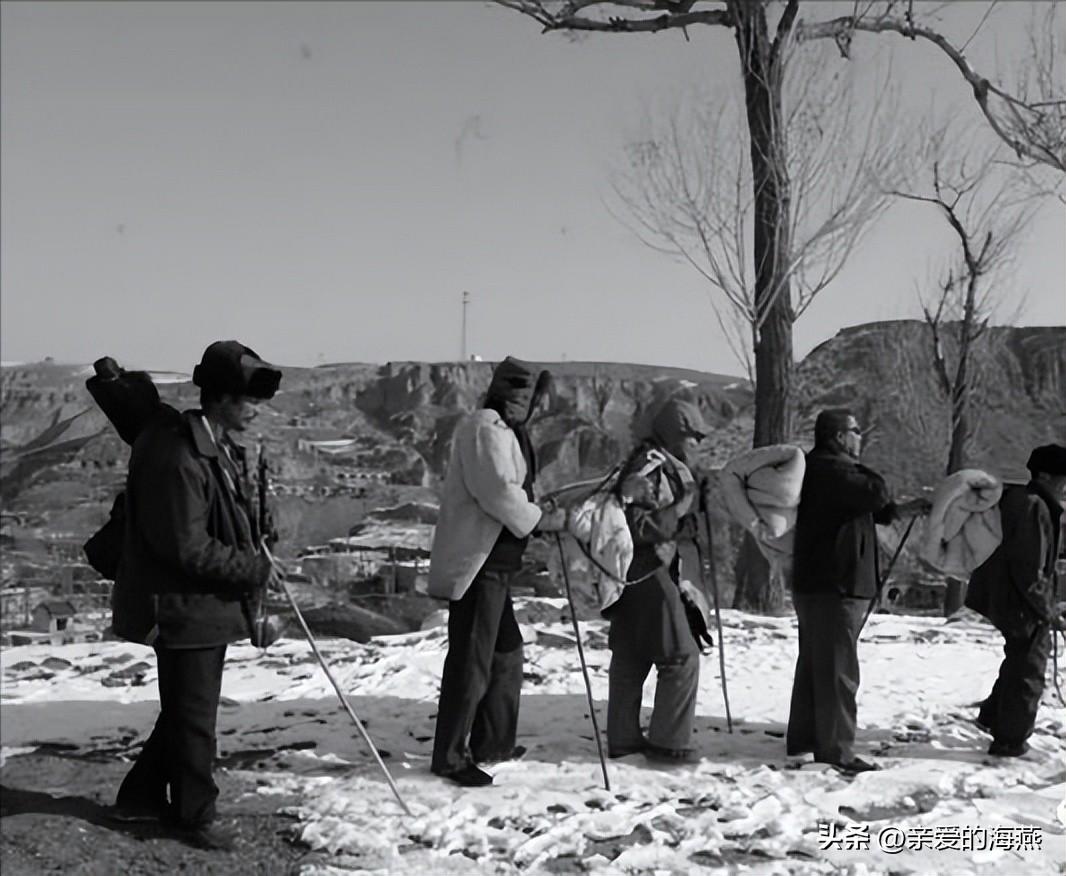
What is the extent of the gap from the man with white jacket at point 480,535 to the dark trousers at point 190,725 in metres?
1.12

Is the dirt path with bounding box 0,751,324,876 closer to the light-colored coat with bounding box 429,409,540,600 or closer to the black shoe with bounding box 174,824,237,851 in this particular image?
the black shoe with bounding box 174,824,237,851

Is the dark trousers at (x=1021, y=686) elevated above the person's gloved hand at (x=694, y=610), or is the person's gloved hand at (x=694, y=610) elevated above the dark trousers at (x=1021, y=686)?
the person's gloved hand at (x=694, y=610)

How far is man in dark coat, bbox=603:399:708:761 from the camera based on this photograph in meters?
4.73

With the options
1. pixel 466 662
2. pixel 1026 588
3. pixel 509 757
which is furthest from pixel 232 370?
pixel 1026 588

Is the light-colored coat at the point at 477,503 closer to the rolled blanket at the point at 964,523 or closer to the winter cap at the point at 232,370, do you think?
the winter cap at the point at 232,370

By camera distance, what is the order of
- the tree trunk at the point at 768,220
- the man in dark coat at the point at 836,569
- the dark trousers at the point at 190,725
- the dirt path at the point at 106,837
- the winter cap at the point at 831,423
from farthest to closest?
the tree trunk at the point at 768,220 < the winter cap at the point at 831,423 < the man in dark coat at the point at 836,569 < the dark trousers at the point at 190,725 < the dirt path at the point at 106,837

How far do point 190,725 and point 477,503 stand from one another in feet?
5.05

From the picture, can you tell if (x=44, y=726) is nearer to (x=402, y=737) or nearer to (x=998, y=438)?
(x=402, y=737)

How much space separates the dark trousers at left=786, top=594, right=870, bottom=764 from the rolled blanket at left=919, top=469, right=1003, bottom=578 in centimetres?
52

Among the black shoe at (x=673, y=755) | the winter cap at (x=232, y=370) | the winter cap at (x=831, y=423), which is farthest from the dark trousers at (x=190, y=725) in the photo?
the winter cap at (x=831, y=423)

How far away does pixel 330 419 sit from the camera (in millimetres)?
26469

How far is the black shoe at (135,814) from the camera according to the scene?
3.73 metres

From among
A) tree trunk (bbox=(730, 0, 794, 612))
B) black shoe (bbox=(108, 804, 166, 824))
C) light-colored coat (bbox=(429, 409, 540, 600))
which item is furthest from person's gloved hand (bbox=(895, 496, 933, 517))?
tree trunk (bbox=(730, 0, 794, 612))

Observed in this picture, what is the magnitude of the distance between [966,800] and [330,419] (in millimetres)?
23452
